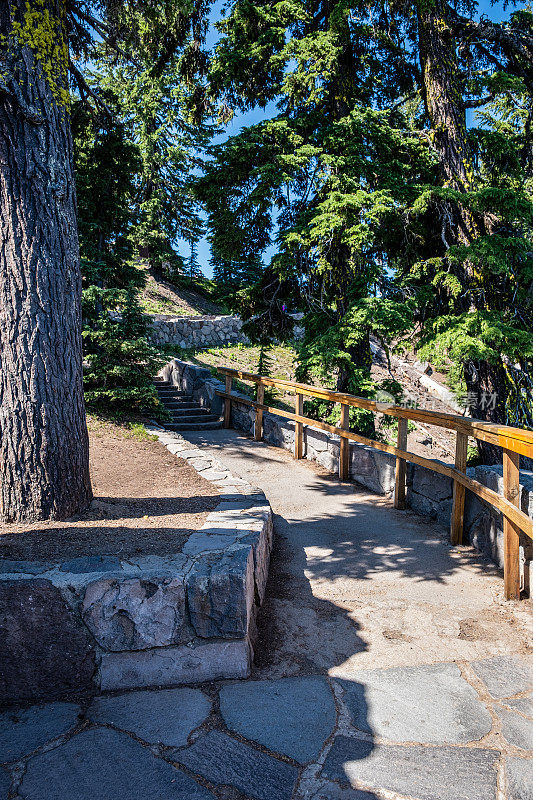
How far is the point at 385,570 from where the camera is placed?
4199 mm

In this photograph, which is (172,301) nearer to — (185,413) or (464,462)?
(185,413)

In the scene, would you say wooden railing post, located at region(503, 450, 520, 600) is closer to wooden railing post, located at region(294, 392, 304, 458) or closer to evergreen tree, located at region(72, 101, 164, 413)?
wooden railing post, located at region(294, 392, 304, 458)

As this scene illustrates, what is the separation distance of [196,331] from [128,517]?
56.9ft

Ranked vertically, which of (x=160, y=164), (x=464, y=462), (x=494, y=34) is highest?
(x=160, y=164)

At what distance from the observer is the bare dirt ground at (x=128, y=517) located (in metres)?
3.34

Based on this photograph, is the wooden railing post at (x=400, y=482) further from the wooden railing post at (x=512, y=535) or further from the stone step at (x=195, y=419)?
the stone step at (x=195, y=419)

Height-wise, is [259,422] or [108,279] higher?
[108,279]

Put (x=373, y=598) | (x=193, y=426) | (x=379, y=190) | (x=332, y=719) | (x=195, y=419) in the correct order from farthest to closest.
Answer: (x=195, y=419)
(x=193, y=426)
(x=379, y=190)
(x=373, y=598)
(x=332, y=719)

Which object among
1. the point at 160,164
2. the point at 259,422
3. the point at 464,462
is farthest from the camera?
the point at 160,164

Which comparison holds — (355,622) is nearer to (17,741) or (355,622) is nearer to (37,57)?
(17,741)

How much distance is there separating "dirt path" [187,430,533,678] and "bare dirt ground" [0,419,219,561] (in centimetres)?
82

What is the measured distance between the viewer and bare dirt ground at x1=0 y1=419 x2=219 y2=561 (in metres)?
3.34

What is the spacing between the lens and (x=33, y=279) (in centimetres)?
392

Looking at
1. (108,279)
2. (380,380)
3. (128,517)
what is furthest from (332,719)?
(380,380)
